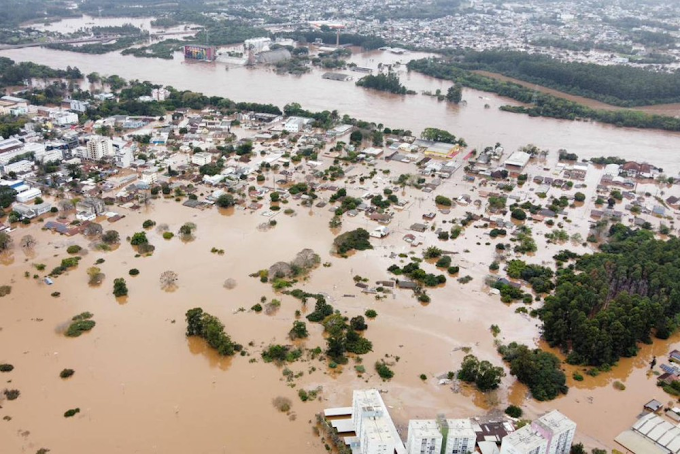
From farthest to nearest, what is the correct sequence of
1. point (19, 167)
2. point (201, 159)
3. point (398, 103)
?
1. point (398, 103)
2. point (201, 159)
3. point (19, 167)

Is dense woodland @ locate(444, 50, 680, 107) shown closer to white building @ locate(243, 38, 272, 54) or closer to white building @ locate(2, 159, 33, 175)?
white building @ locate(243, 38, 272, 54)

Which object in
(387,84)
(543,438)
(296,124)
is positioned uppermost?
(387,84)

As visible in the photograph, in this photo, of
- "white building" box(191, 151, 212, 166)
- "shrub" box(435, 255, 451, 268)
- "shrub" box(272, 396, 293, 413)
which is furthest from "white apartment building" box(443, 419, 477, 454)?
"white building" box(191, 151, 212, 166)

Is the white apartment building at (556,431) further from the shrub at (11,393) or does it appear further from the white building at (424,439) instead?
the shrub at (11,393)

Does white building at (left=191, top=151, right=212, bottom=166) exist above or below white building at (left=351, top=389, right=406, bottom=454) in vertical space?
above

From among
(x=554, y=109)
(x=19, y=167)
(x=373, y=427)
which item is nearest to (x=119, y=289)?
(x=373, y=427)

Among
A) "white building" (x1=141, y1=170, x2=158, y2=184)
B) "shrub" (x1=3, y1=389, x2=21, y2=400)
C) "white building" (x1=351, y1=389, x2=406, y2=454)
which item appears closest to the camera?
"white building" (x1=351, y1=389, x2=406, y2=454)

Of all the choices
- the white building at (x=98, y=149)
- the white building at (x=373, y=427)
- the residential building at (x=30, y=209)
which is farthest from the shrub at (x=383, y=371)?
the white building at (x=98, y=149)

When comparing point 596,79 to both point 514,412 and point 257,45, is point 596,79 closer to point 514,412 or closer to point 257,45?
point 257,45
